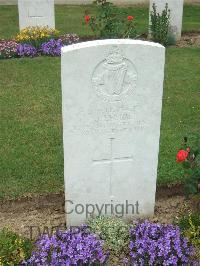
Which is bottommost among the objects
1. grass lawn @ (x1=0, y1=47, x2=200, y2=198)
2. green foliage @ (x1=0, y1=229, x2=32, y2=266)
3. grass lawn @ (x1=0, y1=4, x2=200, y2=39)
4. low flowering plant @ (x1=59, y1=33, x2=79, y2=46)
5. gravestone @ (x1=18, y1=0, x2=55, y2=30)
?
green foliage @ (x1=0, y1=229, x2=32, y2=266)

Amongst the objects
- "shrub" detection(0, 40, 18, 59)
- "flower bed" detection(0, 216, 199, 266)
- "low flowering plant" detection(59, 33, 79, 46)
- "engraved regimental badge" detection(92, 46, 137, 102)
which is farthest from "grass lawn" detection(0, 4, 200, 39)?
"flower bed" detection(0, 216, 199, 266)

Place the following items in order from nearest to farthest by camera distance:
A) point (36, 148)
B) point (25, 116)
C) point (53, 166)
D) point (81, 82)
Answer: point (81, 82), point (53, 166), point (36, 148), point (25, 116)

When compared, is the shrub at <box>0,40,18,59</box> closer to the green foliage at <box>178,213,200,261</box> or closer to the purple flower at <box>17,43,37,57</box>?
the purple flower at <box>17,43,37,57</box>

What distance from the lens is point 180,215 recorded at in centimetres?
460

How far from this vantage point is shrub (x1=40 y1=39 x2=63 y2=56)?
1020cm

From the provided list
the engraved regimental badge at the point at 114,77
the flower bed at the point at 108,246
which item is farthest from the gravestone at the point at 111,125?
the flower bed at the point at 108,246

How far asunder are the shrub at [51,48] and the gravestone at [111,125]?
20.6ft

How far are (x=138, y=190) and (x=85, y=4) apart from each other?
1334cm

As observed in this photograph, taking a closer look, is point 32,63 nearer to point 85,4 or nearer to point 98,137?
point 98,137

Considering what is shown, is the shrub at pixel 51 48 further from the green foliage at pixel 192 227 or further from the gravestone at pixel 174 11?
the green foliage at pixel 192 227

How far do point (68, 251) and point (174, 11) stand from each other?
8.78 m

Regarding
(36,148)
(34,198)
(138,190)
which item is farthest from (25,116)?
(138,190)

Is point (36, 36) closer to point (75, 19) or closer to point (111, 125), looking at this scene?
point (75, 19)

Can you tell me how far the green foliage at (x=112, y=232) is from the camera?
4.19 meters
